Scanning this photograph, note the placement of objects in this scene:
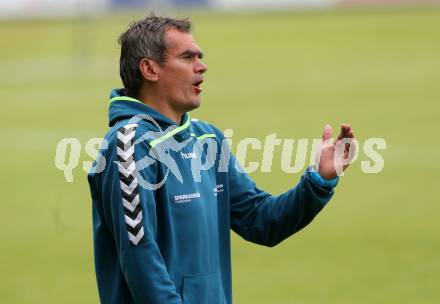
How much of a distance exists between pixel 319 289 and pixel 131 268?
4.66 meters

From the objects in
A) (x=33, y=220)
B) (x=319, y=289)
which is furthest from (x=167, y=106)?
(x=33, y=220)

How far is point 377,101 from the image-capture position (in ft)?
65.0

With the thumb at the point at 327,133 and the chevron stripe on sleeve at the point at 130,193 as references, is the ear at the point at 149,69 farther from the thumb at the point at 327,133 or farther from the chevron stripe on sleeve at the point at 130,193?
the thumb at the point at 327,133

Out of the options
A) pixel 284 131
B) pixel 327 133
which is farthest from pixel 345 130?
pixel 284 131

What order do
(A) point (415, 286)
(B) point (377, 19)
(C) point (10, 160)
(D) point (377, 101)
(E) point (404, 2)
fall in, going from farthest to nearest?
(E) point (404, 2) → (B) point (377, 19) → (D) point (377, 101) → (C) point (10, 160) → (A) point (415, 286)

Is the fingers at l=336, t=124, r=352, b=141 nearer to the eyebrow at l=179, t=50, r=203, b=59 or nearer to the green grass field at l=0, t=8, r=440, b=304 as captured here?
the eyebrow at l=179, t=50, r=203, b=59

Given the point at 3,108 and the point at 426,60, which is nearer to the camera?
the point at 3,108

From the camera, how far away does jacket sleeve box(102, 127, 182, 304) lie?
409 centimetres

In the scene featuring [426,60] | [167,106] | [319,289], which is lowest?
[319,289]

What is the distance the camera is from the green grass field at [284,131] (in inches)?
354

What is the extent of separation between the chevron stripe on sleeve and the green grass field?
8.77ft

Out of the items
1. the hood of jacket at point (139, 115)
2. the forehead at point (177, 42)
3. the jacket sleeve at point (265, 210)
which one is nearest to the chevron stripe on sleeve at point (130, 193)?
the hood of jacket at point (139, 115)

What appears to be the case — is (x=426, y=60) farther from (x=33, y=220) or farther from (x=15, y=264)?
(x=15, y=264)

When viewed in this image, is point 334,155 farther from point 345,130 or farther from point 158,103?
point 158,103
